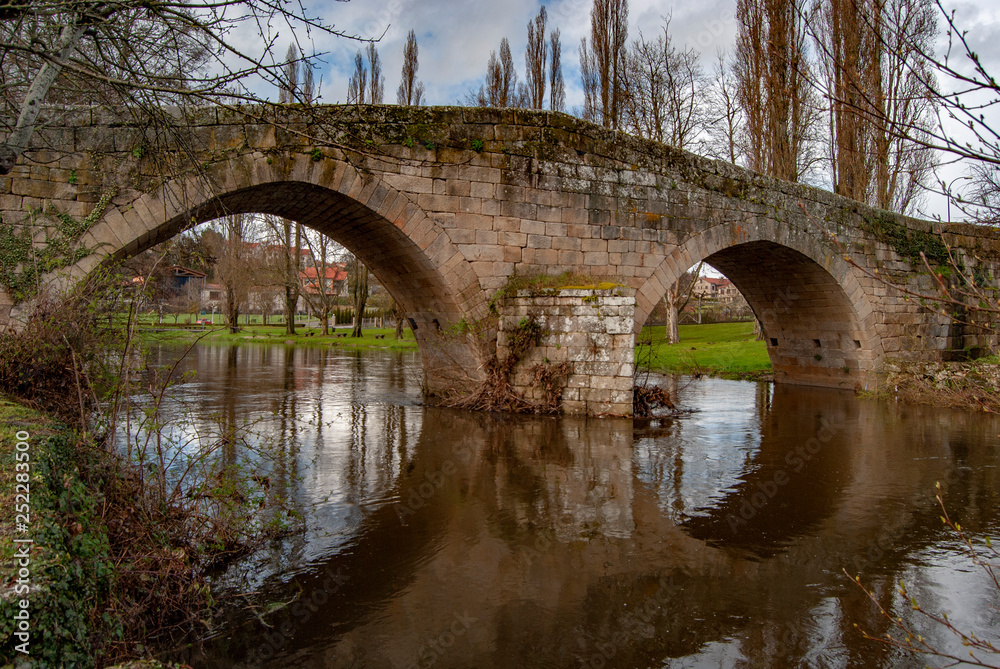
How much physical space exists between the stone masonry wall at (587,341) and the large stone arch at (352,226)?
37.6 inches

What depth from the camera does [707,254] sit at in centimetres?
1090

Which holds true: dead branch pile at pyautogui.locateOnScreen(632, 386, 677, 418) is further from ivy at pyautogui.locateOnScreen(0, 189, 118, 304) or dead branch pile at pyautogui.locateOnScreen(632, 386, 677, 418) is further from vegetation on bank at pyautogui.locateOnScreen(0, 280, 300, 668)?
ivy at pyautogui.locateOnScreen(0, 189, 118, 304)

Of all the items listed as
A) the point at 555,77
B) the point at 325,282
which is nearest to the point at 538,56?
the point at 555,77

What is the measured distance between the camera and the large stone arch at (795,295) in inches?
430

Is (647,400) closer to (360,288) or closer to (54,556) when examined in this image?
(54,556)

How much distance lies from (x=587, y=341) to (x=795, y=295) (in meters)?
7.28

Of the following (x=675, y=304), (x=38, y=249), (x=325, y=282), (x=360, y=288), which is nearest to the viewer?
(x=38, y=249)

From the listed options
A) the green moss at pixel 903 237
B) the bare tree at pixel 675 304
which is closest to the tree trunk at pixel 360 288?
the bare tree at pixel 675 304

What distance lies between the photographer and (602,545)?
439 centimetres

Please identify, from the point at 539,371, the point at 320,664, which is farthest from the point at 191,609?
the point at 539,371

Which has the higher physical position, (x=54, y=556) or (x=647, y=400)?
(x=54, y=556)

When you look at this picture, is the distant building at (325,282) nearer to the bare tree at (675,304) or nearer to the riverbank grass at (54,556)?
the bare tree at (675,304)

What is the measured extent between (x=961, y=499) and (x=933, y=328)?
10.6 meters

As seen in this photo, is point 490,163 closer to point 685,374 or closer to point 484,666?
point 484,666
